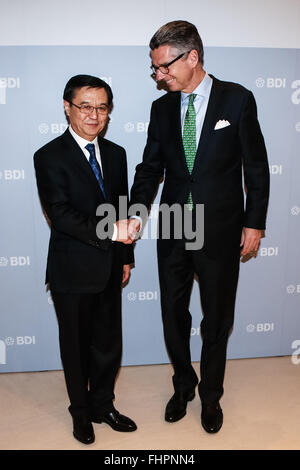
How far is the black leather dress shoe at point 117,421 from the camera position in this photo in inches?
98.3

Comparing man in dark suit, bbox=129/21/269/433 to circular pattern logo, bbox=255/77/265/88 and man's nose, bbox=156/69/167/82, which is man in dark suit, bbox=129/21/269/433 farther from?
circular pattern logo, bbox=255/77/265/88

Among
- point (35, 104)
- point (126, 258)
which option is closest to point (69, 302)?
point (126, 258)

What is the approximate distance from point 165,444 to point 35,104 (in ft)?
7.06

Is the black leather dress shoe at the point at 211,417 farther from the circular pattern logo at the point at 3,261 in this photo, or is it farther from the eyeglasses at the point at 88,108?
the eyeglasses at the point at 88,108

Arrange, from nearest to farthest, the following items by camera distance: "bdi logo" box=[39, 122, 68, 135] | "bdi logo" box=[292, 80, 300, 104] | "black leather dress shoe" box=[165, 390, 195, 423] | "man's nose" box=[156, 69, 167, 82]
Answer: "man's nose" box=[156, 69, 167, 82]
"black leather dress shoe" box=[165, 390, 195, 423]
"bdi logo" box=[39, 122, 68, 135]
"bdi logo" box=[292, 80, 300, 104]

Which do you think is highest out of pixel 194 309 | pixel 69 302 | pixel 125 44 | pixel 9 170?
pixel 125 44

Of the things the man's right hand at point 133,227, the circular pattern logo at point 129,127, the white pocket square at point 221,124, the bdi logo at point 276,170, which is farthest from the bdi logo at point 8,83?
the bdi logo at point 276,170

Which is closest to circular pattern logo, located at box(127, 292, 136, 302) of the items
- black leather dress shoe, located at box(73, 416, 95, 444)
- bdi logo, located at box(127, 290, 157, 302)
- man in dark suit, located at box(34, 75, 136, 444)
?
bdi logo, located at box(127, 290, 157, 302)

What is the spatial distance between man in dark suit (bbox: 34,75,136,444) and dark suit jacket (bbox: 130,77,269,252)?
29cm

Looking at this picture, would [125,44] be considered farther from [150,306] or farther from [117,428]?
[117,428]

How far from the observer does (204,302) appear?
8.16ft

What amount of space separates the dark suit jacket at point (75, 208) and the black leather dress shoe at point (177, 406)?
93 cm

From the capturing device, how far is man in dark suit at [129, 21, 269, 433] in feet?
7.48

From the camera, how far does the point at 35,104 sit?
281cm
